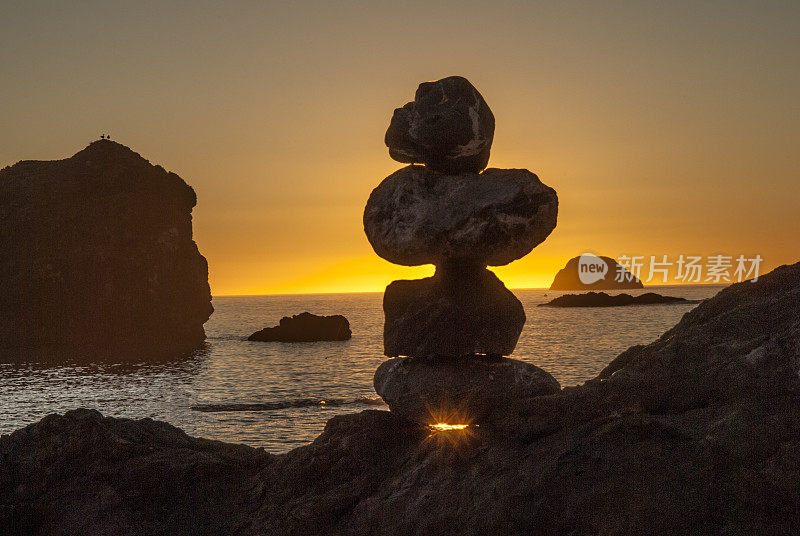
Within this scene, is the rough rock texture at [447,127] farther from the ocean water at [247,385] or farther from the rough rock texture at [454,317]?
the ocean water at [247,385]

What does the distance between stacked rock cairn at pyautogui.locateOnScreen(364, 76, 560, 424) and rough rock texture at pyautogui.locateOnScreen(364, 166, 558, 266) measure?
12mm

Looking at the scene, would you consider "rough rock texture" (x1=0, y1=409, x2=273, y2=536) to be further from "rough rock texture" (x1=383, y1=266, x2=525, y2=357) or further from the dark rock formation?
the dark rock formation

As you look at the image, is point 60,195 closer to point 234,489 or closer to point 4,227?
point 4,227

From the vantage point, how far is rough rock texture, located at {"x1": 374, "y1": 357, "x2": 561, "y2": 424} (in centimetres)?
798

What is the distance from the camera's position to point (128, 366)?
8094 centimetres

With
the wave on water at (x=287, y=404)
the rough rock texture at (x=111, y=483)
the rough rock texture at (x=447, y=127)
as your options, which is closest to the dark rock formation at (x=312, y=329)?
the wave on water at (x=287, y=404)

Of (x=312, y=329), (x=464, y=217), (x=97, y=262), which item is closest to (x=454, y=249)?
(x=464, y=217)

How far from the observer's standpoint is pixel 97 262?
333 feet

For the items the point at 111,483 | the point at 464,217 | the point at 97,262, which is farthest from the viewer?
the point at 97,262

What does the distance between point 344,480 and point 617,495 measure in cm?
320

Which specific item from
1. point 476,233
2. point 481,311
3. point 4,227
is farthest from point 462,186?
point 4,227

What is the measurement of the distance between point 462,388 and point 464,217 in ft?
6.51

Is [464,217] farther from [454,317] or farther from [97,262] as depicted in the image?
[97,262]

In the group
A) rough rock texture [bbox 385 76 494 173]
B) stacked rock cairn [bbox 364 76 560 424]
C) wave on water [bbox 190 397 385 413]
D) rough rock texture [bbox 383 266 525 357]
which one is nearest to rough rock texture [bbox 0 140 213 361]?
wave on water [bbox 190 397 385 413]
